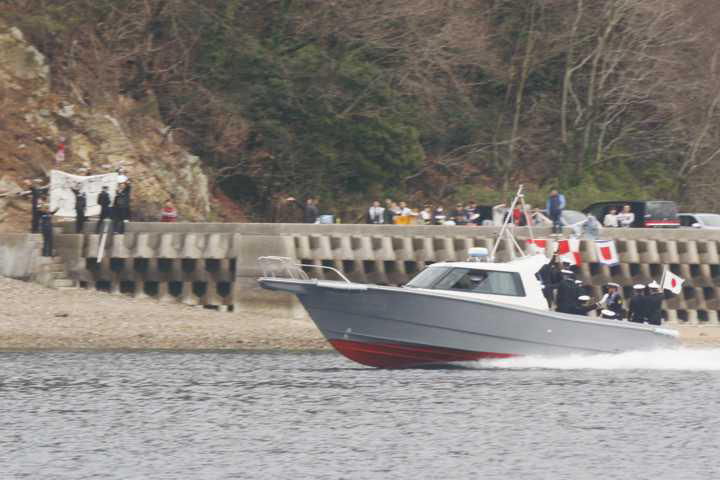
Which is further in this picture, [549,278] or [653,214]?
[653,214]

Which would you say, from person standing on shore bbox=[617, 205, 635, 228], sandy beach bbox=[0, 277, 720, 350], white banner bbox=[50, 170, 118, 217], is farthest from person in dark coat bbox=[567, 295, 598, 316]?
white banner bbox=[50, 170, 118, 217]

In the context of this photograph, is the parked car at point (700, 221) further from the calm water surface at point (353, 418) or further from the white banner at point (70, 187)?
the white banner at point (70, 187)

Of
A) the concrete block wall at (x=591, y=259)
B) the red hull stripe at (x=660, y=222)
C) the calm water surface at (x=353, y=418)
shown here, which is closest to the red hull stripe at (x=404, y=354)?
the calm water surface at (x=353, y=418)

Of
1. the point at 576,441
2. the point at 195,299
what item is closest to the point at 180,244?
the point at 195,299

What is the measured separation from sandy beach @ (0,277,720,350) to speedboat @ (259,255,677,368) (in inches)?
361

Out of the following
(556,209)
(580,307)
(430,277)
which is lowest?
(580,307)

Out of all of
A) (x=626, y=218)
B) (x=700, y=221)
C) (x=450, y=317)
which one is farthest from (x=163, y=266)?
(x=700, y=221)

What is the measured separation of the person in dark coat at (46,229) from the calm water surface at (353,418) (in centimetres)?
528

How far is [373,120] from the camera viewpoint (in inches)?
1984

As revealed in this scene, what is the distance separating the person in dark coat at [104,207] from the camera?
38.4 m

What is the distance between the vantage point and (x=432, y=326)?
27.1 metres

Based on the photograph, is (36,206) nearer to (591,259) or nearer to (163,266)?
Answer: (163,266)

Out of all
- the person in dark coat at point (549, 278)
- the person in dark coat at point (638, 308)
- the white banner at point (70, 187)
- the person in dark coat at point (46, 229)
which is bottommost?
the person in dark coat at point (638, 308)

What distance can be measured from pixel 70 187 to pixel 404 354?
49.8 feet
